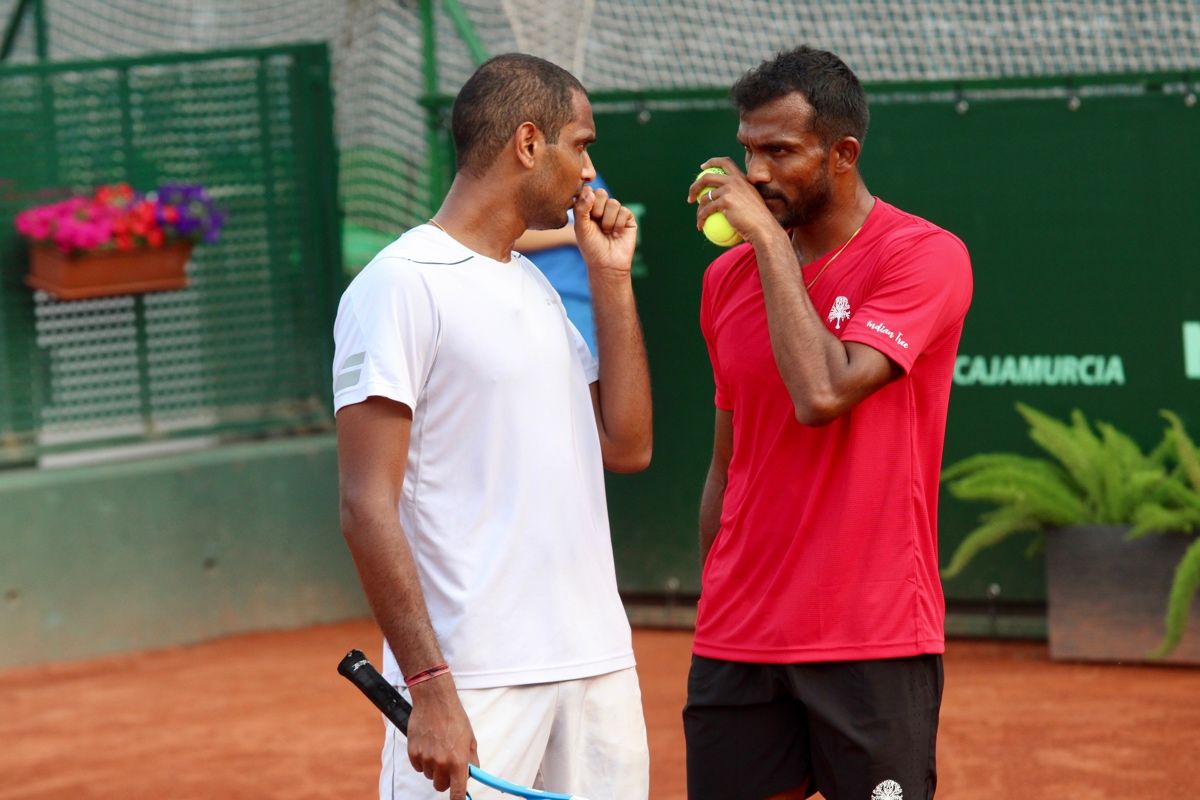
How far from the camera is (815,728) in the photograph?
324 cm

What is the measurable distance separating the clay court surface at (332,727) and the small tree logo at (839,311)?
2.37 m

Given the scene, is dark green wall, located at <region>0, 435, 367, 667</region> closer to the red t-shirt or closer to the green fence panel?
the green fence panel

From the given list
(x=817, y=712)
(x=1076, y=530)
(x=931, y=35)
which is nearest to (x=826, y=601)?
(x=817, y=712)

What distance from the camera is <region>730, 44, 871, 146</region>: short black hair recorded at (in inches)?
129

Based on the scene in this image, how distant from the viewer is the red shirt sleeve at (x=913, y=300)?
3.10 metres

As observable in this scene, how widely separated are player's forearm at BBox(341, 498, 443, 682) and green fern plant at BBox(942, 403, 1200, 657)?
4.16 meters

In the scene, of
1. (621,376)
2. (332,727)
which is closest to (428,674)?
(621,376)

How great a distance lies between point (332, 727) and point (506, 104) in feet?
12.5

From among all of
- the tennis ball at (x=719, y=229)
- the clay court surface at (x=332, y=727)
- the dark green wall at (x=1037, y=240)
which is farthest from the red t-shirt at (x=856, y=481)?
the dark green wall at (x=1037, y=240)

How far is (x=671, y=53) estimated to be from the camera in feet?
30.0

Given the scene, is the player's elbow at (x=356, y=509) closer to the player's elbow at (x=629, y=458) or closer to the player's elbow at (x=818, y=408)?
the player's elbow at (x=629, y=458)

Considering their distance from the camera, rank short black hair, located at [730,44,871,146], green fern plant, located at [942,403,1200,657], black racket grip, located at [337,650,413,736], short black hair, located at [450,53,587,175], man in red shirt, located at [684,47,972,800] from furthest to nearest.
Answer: green fern plant, located at [942,403,1200,657]
short black hair, located at [730,44,871,146]
man in red shirt, located at [684,47,972,800]
short black hair, located at [450,53,587,175]
black racket grip, located at [337,650,413,736]

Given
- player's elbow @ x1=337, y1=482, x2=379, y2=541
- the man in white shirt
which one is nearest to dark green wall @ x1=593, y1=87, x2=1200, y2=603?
the man in white shirt

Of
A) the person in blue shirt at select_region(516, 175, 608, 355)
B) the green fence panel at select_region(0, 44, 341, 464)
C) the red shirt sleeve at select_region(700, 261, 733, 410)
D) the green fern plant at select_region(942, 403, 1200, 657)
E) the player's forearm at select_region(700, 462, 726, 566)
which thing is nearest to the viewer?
the red shirt sleeve at select_region(700, 261, 733, 410)
